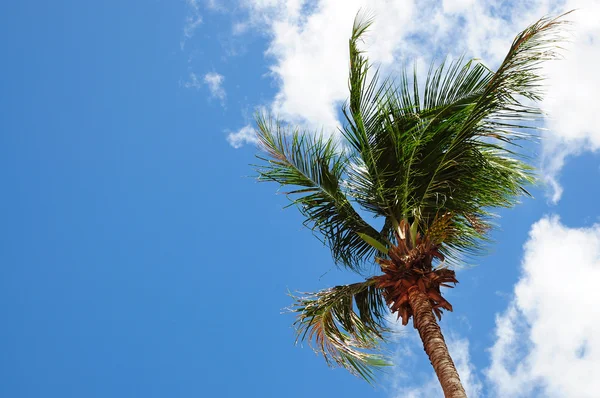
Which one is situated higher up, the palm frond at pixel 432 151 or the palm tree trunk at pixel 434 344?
the palm frond at pixel 432 151

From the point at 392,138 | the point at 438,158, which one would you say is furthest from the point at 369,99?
the point at 438,158

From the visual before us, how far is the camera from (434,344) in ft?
23.8

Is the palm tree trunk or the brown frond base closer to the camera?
the palm tree trunk

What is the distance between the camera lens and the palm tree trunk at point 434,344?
6.66 meters

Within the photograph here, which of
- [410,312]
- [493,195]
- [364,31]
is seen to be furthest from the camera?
[493,195]

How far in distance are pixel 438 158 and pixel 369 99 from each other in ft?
4.47

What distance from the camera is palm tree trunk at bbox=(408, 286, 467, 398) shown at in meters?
6.66

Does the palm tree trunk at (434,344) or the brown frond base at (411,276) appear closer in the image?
the palm tree trunk at (434,344)

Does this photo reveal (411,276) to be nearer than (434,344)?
No

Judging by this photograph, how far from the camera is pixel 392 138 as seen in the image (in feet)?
28.2

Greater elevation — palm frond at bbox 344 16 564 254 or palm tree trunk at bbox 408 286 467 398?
palm frond at bbox 344 16 564 254

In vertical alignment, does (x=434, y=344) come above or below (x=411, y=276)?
below

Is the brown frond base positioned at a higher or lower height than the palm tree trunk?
higher

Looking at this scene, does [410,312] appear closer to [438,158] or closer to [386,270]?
[386,270]
